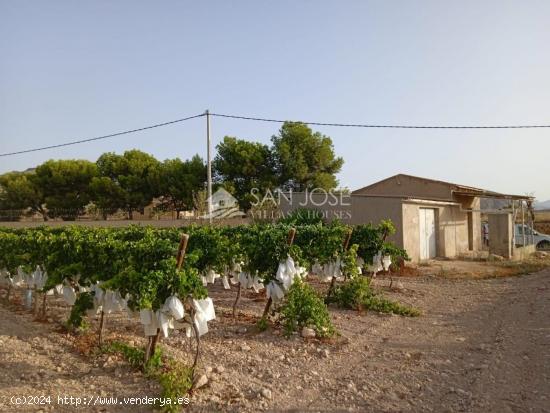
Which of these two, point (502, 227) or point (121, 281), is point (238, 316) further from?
point (502, 227)

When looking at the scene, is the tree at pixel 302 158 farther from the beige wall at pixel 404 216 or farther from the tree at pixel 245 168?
the beige wall at pixel 404 216

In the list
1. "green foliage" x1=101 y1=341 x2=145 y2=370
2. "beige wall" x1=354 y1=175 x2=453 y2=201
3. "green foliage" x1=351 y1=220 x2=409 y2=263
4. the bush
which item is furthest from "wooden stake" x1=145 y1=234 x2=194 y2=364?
"beige wall" x1=354 y1=175 x2=453 y2=201

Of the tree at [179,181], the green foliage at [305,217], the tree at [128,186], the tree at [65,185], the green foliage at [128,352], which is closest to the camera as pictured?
the green foliage at [128,352]

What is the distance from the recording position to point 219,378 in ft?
15.3

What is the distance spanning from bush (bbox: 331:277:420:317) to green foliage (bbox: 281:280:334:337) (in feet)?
6.37

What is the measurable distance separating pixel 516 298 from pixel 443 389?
21.1 ft

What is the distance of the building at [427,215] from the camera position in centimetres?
1501

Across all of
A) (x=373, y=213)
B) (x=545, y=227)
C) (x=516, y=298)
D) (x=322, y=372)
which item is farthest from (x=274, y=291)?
(x=545, y=227)

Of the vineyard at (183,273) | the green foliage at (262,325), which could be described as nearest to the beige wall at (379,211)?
the vineyard at (183,273)

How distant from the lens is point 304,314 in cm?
647

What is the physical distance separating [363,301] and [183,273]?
4.91 metres

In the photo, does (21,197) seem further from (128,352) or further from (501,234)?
(128,352)

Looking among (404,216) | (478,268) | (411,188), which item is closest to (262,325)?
(404,216)

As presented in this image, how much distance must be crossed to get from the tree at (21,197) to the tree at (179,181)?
820 centimetres
